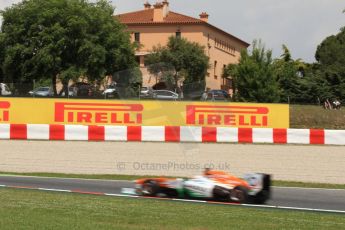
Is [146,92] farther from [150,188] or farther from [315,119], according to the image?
[315,119]

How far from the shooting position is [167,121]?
17.0 m

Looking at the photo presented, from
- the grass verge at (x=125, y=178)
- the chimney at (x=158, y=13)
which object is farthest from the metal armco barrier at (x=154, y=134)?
the chimney at (x=158, y=13)

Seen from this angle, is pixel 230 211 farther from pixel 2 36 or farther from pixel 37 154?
pixel 2 36

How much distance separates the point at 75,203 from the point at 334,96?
42.8 m

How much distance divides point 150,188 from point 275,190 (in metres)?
3.14

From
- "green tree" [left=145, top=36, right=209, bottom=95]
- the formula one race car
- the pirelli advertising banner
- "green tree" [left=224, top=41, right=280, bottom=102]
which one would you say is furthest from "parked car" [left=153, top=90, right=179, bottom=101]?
"green tree" [left=145, top=36, right=209, bottom=95]

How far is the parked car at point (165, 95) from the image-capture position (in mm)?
17197

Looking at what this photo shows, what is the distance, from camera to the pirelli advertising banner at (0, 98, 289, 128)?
57.3 feet

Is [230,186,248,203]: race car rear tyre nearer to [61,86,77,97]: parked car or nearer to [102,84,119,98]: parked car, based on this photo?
[102,84,119,98]: parked car

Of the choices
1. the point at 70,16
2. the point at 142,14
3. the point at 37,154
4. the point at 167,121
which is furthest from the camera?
the point at 142,14

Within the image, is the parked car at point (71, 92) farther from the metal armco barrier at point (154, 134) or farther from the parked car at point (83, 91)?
the metal armco barrier at point (154, 134)

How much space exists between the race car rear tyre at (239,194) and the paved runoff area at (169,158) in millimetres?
5330

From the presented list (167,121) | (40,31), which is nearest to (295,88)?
(40,31)

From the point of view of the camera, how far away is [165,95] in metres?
18.2
